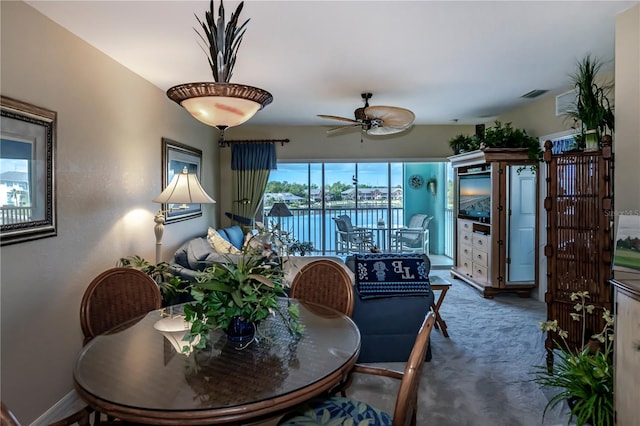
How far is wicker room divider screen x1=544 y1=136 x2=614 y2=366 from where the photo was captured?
2533 mm

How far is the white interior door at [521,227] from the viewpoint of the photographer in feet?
16.0

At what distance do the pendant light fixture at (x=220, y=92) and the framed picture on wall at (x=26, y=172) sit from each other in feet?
3.16

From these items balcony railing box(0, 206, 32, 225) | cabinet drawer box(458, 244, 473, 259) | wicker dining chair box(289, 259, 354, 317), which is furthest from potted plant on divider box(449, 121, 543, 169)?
balcony railing box(0, 206, 32, 225)

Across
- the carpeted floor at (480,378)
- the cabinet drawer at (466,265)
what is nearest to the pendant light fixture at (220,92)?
the carpeted floor at (480,378)

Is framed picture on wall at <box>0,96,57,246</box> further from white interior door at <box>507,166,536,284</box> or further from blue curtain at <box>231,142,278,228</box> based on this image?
white interior door at <box>507,166,536,284</box>

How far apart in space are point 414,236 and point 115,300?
6081mm

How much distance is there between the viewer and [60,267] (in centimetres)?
240

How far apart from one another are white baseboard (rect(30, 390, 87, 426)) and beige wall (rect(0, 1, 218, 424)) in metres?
0.04

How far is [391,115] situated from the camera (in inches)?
143

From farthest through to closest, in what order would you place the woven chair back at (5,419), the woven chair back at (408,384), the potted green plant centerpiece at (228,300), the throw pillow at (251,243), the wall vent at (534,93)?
the wall vent at (534,93) < the throw pillow at (251,243) < the potted green plant centerpiece at (228,300) < the woven chair back at (408,384) < the woven chair back at (5,419)

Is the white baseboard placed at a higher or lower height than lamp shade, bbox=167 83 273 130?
lower

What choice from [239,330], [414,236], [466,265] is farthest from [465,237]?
[239,330]

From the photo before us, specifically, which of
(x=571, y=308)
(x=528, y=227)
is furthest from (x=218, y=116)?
(x=528, y=227)

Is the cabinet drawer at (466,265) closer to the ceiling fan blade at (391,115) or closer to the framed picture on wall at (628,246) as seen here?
the ceiling fan blade at (391,115)
